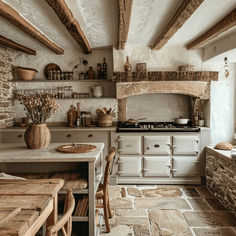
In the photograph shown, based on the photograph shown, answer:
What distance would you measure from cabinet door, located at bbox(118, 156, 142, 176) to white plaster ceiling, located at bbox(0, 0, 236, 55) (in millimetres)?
2242

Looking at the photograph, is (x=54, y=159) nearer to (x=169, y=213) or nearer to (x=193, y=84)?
(x=169, y=213)

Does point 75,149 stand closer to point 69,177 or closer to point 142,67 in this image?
point 69,177

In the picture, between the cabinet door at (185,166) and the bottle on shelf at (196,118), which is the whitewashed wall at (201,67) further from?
the cabinet door at (185,166)

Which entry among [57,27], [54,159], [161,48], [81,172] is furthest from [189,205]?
[57,27]

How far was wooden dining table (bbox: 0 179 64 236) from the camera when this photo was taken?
3.56ft

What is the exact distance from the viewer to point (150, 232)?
2.69 metres

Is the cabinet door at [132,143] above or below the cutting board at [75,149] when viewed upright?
below

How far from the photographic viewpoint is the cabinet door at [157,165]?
423 cm

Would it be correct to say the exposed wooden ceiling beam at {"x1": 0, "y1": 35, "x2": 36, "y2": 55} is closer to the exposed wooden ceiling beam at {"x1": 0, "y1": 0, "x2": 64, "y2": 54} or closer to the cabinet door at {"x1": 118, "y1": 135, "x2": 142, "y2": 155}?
the exposed wooden ceiling beam at {"x1": 0, "y1": 0, "x2": 64, "y2": 54}

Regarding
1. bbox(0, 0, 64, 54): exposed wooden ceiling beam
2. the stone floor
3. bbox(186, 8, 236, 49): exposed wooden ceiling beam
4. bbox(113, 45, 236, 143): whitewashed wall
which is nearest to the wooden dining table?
the stone floor

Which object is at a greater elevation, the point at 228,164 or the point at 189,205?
the point at 228,164

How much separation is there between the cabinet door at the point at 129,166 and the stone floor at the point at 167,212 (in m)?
0.26

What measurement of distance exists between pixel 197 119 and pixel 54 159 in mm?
3330

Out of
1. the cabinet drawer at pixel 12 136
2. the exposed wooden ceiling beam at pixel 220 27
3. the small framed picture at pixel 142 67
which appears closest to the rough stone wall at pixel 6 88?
the cabinet drawer at pixel 12 136
